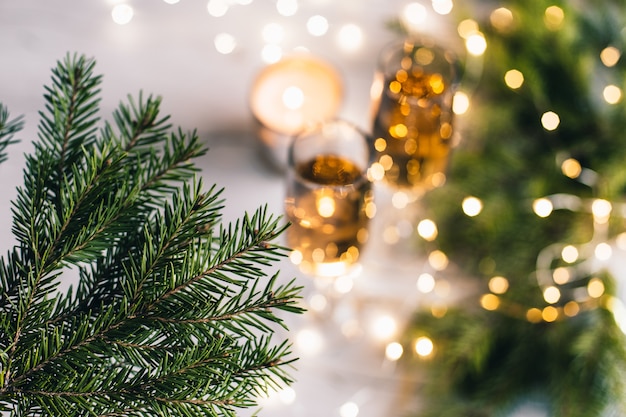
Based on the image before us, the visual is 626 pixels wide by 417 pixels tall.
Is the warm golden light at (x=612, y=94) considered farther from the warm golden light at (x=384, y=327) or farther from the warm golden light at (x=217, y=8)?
the warm golden light at (x=217, y=8)

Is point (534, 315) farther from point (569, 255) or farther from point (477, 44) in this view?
point (477, 44)

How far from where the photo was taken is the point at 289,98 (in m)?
0.91

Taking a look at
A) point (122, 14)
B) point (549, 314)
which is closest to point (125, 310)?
point (549, 314)

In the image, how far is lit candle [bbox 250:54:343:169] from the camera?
899 millimetres

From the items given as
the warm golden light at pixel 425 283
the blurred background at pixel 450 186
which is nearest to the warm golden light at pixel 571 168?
the blurred background at pixel 450 186

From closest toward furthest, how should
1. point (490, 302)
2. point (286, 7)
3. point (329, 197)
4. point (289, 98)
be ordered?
point (329, 197), point (490, 302), point (289, 98), point (286, 7)

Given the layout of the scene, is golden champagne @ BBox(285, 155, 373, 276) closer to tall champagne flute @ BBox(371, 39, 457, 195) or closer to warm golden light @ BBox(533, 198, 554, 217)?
tall champagne flute @ BBox(371, 39, 457, 195)

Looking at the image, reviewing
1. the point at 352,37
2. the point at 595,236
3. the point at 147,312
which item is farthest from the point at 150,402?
the point at 352,37

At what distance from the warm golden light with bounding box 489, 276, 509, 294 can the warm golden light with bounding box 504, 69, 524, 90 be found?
271mm

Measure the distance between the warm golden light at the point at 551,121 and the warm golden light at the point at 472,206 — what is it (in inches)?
5.8

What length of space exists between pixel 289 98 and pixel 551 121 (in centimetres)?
35

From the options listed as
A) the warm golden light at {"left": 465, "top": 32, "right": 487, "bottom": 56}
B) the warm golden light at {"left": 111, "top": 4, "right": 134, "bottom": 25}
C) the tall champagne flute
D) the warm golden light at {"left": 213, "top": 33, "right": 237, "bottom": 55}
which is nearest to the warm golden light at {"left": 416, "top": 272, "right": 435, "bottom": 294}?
the tall champagne flute

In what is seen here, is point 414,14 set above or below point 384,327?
above

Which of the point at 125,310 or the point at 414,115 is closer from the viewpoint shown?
the point at 125,310
